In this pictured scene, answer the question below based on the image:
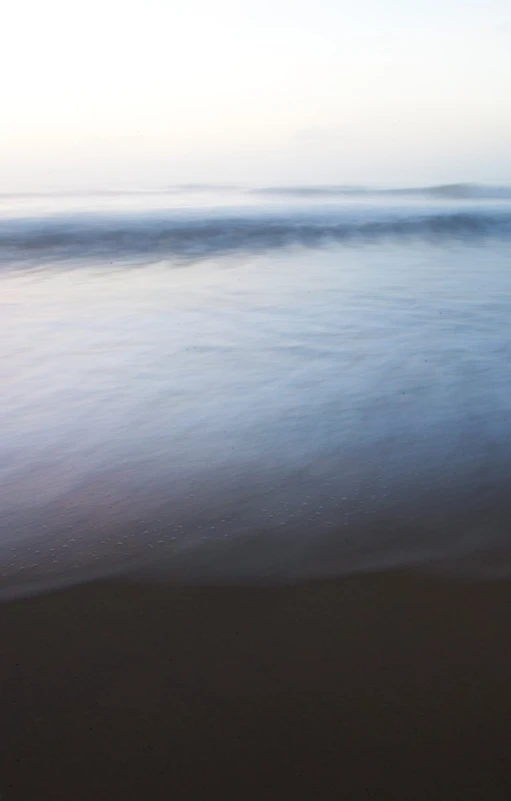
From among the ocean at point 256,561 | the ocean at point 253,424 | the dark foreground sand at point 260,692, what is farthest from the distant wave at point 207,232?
the dark foreground sand at point 260,692

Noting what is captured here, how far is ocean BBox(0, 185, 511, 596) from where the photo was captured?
3631 millimetres

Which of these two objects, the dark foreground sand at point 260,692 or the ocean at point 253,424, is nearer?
the dark foreground sand at point 260,692

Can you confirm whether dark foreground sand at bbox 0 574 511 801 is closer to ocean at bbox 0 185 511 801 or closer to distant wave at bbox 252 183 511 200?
ocean at bbox 0 185 511 801

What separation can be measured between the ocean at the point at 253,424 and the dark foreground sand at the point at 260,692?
22 centimetres

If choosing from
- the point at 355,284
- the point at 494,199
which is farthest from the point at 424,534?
the point at 494,199

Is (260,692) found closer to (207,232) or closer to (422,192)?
(207,232)

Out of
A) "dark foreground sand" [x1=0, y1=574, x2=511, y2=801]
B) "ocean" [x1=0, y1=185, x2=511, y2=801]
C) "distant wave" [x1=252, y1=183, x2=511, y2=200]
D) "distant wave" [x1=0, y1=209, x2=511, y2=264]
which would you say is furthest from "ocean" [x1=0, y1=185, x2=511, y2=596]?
"distant wave" [x1=252, y1=183, x2=511, y2=200]

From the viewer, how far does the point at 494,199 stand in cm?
3116

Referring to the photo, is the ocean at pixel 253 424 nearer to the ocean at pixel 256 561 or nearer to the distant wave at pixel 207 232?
the ocean at pixel 256 561

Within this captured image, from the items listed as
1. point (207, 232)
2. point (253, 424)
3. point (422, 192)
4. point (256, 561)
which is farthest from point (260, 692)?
point (422, 192)

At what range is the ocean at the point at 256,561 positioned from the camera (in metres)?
2.49

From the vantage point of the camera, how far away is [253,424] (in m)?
5.23

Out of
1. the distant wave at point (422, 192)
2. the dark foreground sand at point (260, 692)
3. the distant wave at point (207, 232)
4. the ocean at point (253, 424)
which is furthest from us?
the distant wave at point (422, 192)

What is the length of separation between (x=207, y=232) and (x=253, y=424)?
44.7 ft
